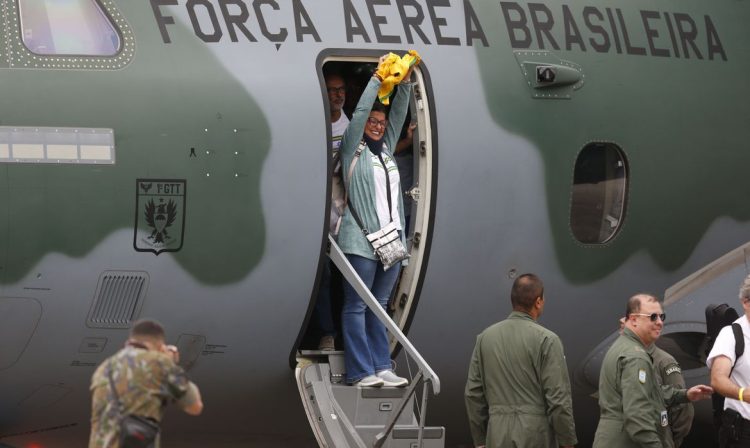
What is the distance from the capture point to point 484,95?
8930 mm

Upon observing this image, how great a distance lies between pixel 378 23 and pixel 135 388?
12.9ft

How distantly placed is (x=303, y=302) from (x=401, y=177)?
4.37ft

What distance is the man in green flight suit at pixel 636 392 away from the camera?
23.1ft

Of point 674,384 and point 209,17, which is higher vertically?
point 209,17

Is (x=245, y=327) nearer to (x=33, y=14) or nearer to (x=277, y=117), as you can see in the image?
(x=277, y=117)

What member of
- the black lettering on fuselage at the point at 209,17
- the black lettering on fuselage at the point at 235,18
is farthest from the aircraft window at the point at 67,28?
the black lettering on fuselage at the point at 235,18

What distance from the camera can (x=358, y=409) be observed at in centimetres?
843

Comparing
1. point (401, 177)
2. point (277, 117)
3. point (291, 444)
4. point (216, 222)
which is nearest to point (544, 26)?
point (401, 177)

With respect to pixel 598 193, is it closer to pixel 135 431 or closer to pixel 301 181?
pixel 301 181

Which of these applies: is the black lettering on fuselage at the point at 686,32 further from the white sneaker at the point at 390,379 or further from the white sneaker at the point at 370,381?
the white sneaker at the point at 370,381

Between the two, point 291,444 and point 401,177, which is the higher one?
point 401,177

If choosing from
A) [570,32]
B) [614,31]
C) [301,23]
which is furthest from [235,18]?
[614,31]

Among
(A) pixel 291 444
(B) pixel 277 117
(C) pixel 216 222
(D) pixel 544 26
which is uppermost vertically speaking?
(D) pixel 544 26

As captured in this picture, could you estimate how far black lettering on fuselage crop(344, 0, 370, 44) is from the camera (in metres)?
8.71
